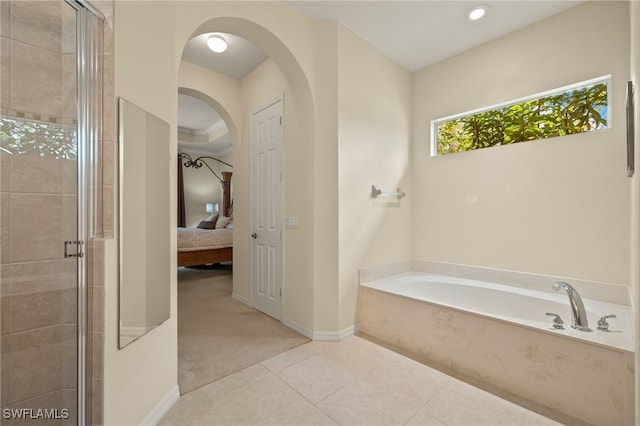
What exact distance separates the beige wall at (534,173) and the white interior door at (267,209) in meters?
1.70

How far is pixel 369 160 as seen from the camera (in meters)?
2.75

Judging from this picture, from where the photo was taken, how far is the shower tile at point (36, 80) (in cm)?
117

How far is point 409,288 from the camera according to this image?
270 centimetres

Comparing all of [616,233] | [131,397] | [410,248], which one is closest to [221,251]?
[410,248]

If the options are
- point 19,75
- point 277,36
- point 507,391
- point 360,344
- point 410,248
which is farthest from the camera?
point 410,248

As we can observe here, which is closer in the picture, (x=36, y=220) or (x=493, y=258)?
(x=36, y=220)

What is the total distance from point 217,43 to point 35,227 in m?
2.27

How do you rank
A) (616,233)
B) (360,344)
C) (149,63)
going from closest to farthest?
(149,63) → (616,233) → (360,344)

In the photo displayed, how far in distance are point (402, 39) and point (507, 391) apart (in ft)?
10.0

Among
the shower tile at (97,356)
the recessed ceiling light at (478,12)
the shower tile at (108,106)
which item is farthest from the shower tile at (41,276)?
the recessed ceiling light at (478,12)

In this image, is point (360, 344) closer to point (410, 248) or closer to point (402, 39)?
point (410, 248)

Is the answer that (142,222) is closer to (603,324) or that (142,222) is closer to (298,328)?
(298,328)

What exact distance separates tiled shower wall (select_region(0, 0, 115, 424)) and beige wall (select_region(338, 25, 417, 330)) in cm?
180

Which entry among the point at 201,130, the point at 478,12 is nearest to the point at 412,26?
the point at 478,12
